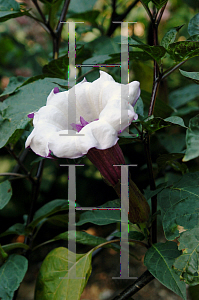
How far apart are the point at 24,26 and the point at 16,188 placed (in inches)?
38.4

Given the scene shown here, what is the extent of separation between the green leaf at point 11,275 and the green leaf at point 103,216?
17 cm

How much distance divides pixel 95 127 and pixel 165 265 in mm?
313

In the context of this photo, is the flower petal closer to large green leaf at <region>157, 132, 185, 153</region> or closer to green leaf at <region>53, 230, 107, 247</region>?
green leaf at <region>53, 230, 107, 247</region>

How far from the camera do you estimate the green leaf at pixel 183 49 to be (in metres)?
0.49

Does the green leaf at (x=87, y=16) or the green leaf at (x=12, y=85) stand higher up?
the green leaf at (x=87, y=16)

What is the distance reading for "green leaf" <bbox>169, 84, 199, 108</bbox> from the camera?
1099 mm

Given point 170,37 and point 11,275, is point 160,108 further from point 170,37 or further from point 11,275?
Answer: point 11,275

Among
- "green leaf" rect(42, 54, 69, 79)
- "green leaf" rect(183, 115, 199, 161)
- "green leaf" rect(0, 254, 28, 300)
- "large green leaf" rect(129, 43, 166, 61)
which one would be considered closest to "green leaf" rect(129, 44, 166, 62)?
"large green leaf" rect(129, 43, 166, 61)

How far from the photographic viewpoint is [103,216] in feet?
2.17

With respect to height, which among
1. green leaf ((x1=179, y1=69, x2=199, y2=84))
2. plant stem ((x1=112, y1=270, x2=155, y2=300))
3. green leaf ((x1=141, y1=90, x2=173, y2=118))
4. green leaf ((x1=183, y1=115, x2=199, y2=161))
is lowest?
plant stem ((x1=112, y1=270, x2=155, y2=300))

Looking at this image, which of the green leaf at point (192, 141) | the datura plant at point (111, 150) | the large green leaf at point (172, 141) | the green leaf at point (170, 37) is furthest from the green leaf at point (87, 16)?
the green leaf at point (192, 141)

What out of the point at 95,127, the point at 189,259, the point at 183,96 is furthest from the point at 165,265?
the point at 183,96

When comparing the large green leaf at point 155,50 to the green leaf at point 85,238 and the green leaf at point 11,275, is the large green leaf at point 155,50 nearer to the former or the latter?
the green leaf at point 85,238

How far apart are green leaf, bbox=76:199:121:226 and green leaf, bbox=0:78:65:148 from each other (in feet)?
0.87
